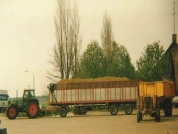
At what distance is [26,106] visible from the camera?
29.8m

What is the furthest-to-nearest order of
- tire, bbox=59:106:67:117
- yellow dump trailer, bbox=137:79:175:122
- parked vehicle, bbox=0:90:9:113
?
parked vehicle, bbox=0:90:9:113 → tire, bbox=59:106:67:117 → yellow dump trailer, bbox=137:79:175:122

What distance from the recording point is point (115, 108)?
30.7 metres

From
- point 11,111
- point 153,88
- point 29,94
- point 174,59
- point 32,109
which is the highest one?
point 174,59

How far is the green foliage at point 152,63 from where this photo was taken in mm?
39781

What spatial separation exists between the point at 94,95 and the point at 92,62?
13384 mm

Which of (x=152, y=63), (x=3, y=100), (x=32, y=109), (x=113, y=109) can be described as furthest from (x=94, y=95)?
(x=3, y=100)

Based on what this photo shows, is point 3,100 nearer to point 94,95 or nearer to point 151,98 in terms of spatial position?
point 94,95

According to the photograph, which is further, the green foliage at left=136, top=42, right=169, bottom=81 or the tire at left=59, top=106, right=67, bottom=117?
the green foliage at left=136, top=42, right=169, bottom=81

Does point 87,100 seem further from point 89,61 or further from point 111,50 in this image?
point 111,50

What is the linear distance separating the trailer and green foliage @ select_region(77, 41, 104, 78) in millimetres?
11550

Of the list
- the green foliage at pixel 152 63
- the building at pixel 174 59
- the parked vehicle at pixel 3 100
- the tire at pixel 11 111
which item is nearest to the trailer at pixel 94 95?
the tire at pixel 11 111

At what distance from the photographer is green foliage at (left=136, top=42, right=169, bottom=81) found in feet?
131

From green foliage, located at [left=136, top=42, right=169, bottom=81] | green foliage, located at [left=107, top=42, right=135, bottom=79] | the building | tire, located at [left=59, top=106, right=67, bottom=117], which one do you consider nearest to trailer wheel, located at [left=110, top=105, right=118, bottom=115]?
tire, located at [left=59, top=106, right=67, bottom=117]

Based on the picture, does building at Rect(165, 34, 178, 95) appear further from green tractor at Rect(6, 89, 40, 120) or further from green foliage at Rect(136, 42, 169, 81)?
green tractor at Rect(6, 89, 40, 120)
